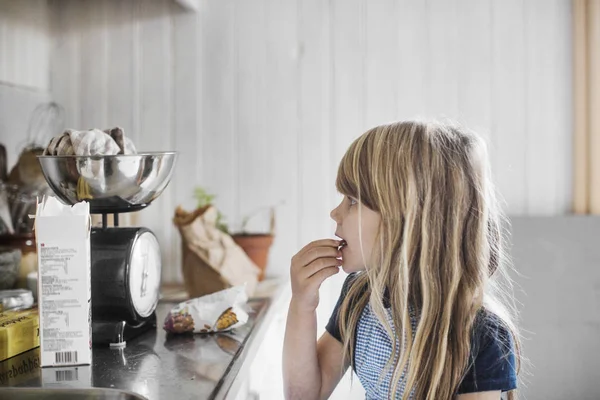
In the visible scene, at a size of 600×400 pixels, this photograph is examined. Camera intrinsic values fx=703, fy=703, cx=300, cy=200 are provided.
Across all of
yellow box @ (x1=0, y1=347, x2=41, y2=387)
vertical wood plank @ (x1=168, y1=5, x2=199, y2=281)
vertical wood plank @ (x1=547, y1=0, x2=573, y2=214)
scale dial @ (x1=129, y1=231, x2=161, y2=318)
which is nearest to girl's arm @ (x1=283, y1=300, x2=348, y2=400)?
scale dial @ (x1=129, y1=231, x2=161, y2=318)

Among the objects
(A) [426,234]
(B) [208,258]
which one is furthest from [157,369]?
(B) [208,258]

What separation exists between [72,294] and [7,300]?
0.31 meters

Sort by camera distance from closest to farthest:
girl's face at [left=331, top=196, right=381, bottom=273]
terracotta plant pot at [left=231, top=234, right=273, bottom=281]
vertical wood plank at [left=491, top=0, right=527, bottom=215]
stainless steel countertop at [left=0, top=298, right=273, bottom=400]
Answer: stainless steel countertop at [left=0, top=298, right=273, bottom=400]
girl's face at [left=331, top=196, right=381, bottom=273]
terracotta plant pot at [left=231, top=234, right=273, bottom=281]
vertical wood plank at [left=491, top=0, right=527, bottom=215]

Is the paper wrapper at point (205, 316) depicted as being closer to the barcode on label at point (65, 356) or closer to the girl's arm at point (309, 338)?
the girl's arm at point (309, 338)

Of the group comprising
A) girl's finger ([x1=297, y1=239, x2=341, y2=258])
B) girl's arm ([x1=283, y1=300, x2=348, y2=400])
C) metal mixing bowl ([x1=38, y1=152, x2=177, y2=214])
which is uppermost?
metal mixing bowl ([x1=38, y1=152, x2=177, y2=214])

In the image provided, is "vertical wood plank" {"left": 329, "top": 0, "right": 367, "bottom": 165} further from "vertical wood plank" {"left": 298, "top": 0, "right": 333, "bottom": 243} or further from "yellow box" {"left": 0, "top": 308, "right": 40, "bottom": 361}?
"yellow box" {"left": 0, "top": 308, "right": 40, "bottom": 361}

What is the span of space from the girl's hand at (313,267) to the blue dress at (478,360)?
0.37 ft

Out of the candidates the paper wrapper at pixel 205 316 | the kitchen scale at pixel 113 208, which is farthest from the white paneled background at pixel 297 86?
the kitchen scale at pixel 113 208

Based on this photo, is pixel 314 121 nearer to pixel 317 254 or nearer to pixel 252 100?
pixel 252 100

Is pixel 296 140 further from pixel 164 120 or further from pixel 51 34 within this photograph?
pixel 51 34

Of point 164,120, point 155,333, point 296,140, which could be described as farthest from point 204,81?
point 155,333

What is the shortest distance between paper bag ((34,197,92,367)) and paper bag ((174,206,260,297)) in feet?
2.15

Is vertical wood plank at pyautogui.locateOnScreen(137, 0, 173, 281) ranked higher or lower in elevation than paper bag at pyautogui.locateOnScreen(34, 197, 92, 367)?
higher

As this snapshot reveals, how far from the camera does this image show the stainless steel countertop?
3.20 ft
